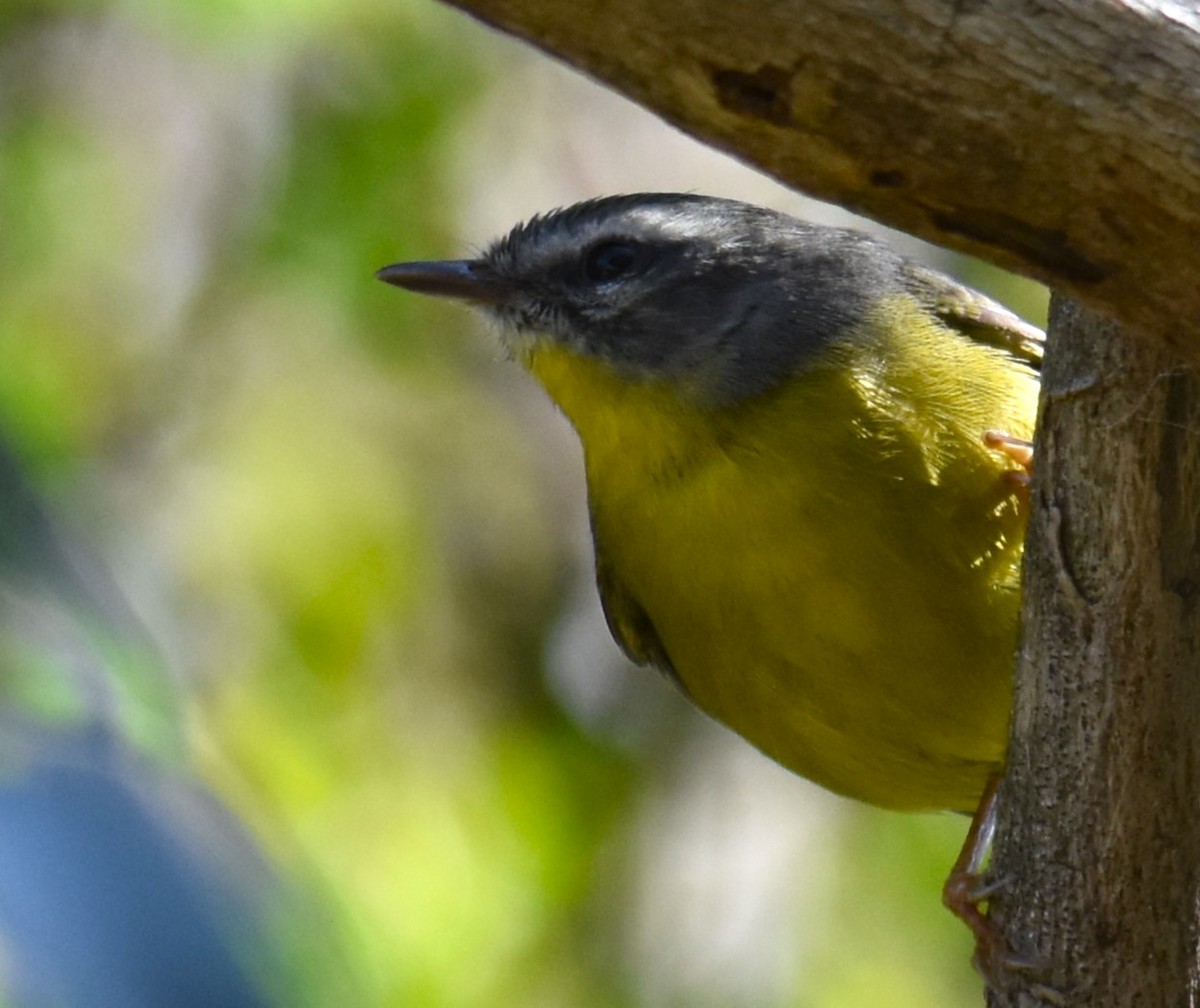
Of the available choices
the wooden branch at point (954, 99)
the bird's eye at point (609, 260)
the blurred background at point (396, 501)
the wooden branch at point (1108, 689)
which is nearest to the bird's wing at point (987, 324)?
the bird's eye at point (609, 260)

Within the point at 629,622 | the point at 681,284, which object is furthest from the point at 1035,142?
the point at 629,622

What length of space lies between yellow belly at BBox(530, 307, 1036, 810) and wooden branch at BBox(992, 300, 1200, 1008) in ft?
2.67

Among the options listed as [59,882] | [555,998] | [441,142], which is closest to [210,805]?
[59,882]

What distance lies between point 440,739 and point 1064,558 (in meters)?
4.26

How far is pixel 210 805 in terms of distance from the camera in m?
1.72

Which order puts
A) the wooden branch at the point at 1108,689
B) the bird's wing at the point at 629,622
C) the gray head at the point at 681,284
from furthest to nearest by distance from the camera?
the bird's wing at the point at 629,622
the gray head at the point at 681,284
the wooden branch at the point at 1108,689

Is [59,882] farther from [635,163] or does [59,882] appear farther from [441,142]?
[635,163]

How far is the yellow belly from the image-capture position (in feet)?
11.6

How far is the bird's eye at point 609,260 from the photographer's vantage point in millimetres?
4227

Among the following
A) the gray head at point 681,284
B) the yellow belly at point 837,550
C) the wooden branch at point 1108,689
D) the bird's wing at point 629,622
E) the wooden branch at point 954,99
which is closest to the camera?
the wooden branch at point 954,99

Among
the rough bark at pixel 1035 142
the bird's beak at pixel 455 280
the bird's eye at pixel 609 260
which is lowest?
the bird's beak at pixel 455 280

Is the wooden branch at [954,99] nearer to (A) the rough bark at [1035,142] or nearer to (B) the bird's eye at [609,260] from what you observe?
(A) the rough bark at [1035,142]

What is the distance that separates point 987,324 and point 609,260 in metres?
0.93

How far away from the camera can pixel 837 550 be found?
357 cm
